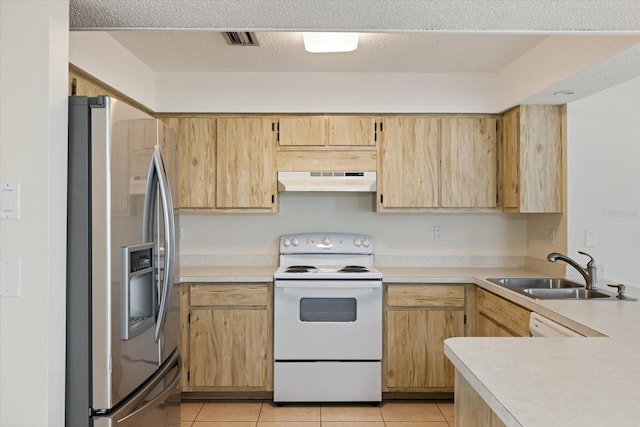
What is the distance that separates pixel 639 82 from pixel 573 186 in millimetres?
791

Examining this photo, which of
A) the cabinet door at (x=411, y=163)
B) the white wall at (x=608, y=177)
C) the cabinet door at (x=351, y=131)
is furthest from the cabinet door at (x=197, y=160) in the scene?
the white wall at (x=608, y=177)

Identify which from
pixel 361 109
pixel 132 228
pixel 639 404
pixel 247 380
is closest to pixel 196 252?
pixel 247 380

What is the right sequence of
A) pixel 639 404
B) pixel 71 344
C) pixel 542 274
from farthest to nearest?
pixel 542 274
pixel 71 344
pixel 639 404

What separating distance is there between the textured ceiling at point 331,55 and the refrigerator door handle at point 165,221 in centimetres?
110

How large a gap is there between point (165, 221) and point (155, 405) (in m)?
0.74

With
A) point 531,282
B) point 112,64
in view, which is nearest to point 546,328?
point 531,282

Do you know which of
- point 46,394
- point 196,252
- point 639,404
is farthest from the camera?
point 196,252

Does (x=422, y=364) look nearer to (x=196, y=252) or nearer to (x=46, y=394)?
(x=196, y=252)

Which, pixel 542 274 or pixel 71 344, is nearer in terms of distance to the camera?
pixel 71 344

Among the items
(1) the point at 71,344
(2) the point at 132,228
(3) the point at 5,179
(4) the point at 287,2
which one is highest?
(4) the point at 287,2

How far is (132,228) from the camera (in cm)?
181

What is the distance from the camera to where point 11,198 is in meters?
1.59

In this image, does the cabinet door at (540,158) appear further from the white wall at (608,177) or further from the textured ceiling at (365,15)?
the textured ceiling at (365,15)

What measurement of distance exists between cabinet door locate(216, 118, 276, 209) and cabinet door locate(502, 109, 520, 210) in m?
1.69
